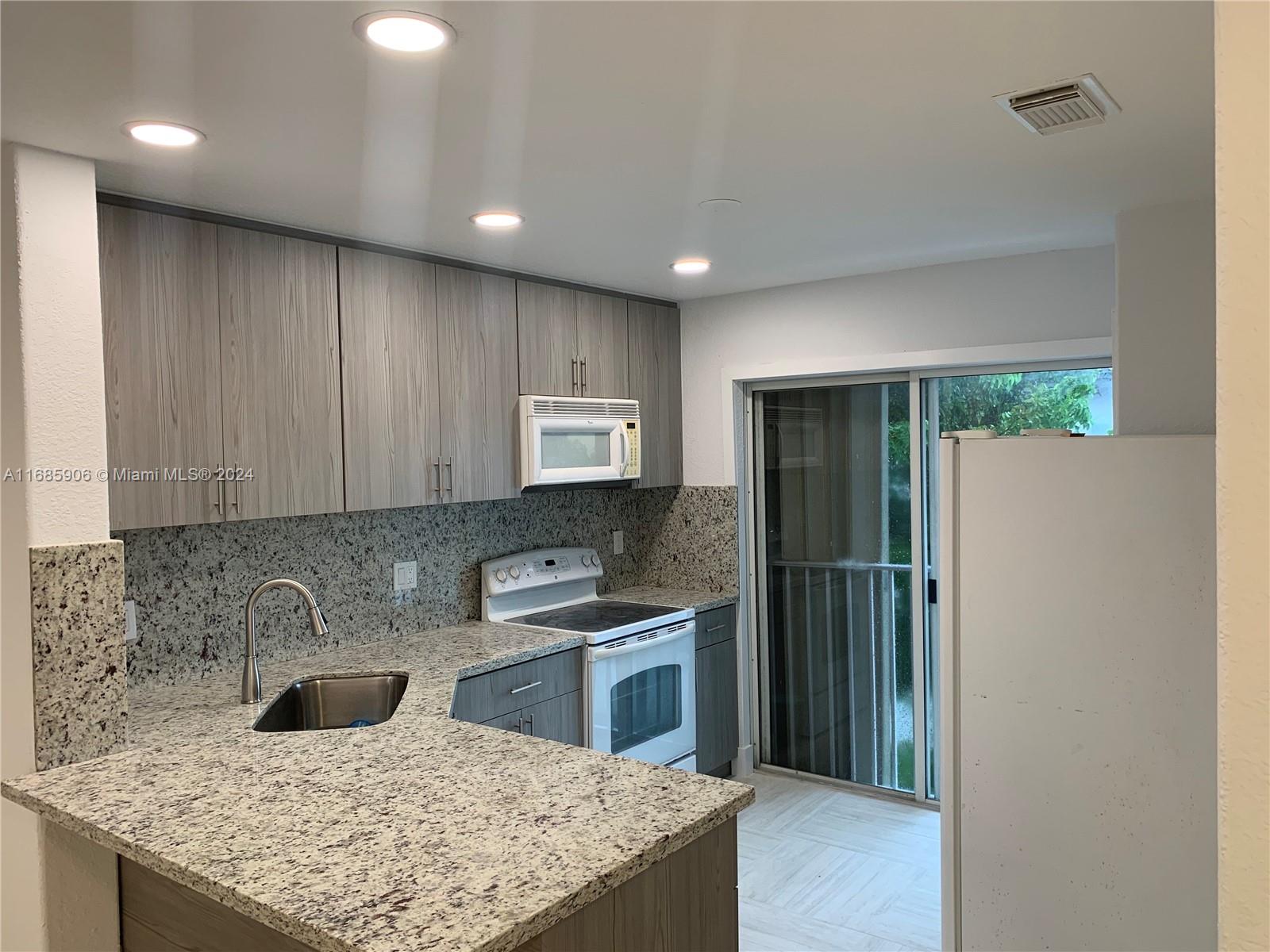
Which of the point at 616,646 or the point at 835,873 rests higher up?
the point at 616,646

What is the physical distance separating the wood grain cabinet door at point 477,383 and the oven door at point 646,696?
78cm

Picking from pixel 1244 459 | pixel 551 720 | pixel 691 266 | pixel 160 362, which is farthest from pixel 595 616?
pixel 1244 459

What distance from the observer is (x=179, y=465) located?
8.14 feet

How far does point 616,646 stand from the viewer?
3492mm

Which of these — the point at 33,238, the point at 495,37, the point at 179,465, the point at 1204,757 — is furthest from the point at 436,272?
the point at 1204,757

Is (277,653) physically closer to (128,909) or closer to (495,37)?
(128,909)

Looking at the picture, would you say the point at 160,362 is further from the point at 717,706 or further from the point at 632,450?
the point at 717,706

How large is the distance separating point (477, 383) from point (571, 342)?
59cm

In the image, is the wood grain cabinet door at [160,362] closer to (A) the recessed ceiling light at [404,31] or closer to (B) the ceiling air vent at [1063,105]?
(A) the recessed ceiling light at [404,31]

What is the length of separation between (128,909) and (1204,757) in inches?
94.1

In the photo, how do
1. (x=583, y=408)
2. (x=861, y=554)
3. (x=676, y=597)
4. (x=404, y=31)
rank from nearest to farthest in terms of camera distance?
(x=404, y=31)
(x=583, y=408)
(x=861, y=554)
(x=676, y=597)

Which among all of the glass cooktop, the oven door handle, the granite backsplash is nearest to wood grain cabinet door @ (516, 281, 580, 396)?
the granite backsplash

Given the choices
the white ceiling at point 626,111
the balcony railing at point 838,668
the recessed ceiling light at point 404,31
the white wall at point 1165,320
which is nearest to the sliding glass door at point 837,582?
the balcony railing at point 838,668

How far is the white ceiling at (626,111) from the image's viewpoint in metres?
1.50
